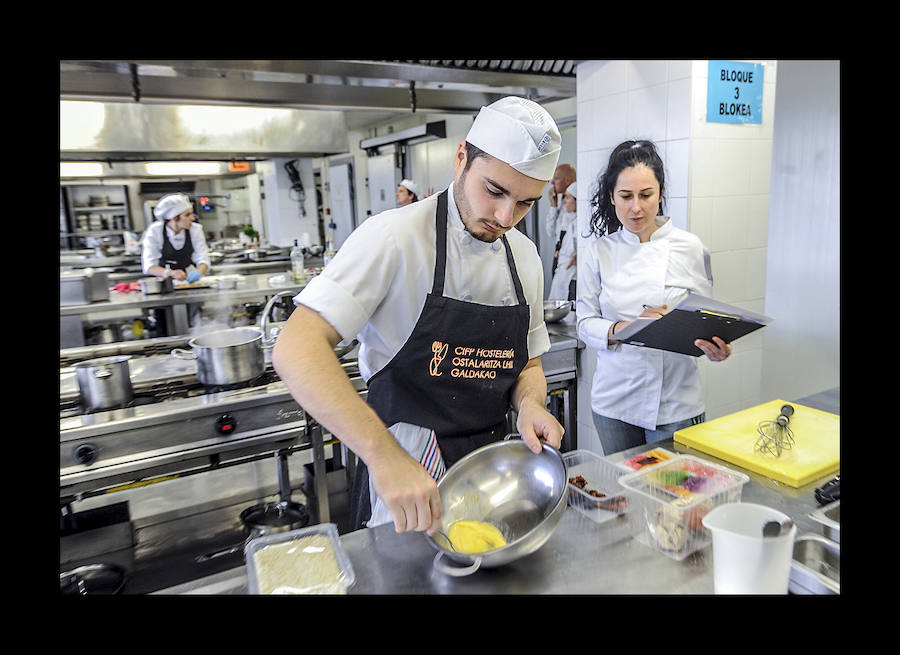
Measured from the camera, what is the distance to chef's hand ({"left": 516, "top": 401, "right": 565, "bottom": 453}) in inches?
50.9

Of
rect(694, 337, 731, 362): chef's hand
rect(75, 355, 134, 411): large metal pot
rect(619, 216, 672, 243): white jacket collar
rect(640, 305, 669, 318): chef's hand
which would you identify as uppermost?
rect(619, 216, 672, 243): white jacket collar

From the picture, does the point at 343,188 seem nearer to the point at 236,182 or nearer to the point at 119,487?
the point at 236,182

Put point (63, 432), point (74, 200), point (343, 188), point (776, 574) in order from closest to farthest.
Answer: point (776, 574) < point (63, 432) < point (343, 188) < point (74, 200)

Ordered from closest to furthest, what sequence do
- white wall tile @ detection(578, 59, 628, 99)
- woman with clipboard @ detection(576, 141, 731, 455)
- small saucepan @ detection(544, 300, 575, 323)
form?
woman with clipboard @ detection(576, 141, 731, 455)
white wall tile @ detection(578, 59, 628, 99)
small saucepan @ detection(544, 300, 575, 323)

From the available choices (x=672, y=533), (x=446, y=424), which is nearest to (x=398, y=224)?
(x=446, y=424)

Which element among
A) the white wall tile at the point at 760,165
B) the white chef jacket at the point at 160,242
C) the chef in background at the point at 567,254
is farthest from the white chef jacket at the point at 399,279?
the white chef jacket at the point at 160,242

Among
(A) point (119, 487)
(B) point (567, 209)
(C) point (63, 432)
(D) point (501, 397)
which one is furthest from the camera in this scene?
(B) point (567, 209)

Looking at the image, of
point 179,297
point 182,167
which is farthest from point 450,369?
point 182,167

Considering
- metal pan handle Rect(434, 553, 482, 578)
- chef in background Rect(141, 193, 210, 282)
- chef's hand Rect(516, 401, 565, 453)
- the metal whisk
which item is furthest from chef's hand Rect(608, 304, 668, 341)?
chef in background Rect(141, 193, 210, 282)

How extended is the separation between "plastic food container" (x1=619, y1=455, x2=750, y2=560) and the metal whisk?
0.84 feet

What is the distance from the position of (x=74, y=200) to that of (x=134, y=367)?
10.8 metres

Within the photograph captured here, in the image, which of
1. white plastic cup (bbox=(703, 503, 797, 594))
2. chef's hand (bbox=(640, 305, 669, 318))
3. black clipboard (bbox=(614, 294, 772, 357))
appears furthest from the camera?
chef's hand (bbox=(640, 305, 669, 318))

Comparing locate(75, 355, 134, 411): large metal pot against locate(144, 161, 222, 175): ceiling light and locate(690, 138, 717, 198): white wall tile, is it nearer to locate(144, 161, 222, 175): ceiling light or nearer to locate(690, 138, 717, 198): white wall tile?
locate(690, 138, 717, 198): white wall tile

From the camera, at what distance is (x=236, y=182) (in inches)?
526
